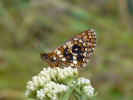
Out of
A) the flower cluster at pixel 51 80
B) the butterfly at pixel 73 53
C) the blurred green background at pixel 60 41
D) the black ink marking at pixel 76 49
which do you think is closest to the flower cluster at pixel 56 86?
the flower cluster at pixel 51 80

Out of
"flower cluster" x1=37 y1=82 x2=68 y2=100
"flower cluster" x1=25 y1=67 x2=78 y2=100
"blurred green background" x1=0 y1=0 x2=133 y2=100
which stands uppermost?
"blurred green background" x1=0 y1=0 x2=133 y2=100

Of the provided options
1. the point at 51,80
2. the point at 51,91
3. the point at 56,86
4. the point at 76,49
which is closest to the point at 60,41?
the point at 76,49

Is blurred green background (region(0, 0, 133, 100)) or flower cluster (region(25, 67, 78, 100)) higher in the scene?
blurred green background (region(0, 0, 133, 100))

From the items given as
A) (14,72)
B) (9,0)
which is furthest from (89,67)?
(9,0)

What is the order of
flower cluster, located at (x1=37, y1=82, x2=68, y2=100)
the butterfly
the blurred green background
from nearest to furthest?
flower cluster, located at (x1=37, y1=82, x2=68, y2=100) < the butterfly < the blurred green background

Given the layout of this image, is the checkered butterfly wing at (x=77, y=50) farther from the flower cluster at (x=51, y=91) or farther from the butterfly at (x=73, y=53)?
the flower cluster at (x=51, y=91)

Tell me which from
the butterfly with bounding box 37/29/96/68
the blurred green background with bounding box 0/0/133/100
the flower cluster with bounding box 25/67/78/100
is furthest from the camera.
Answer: the blurred green background with bounding box 0/0/133/100

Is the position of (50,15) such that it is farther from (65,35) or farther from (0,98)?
(0,98)

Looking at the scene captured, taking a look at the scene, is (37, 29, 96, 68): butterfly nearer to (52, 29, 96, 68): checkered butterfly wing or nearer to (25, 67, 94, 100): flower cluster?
(52, 29, 96, 68): checkered butterfly wing

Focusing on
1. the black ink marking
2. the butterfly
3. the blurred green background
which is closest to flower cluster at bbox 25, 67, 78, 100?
the butterfly
